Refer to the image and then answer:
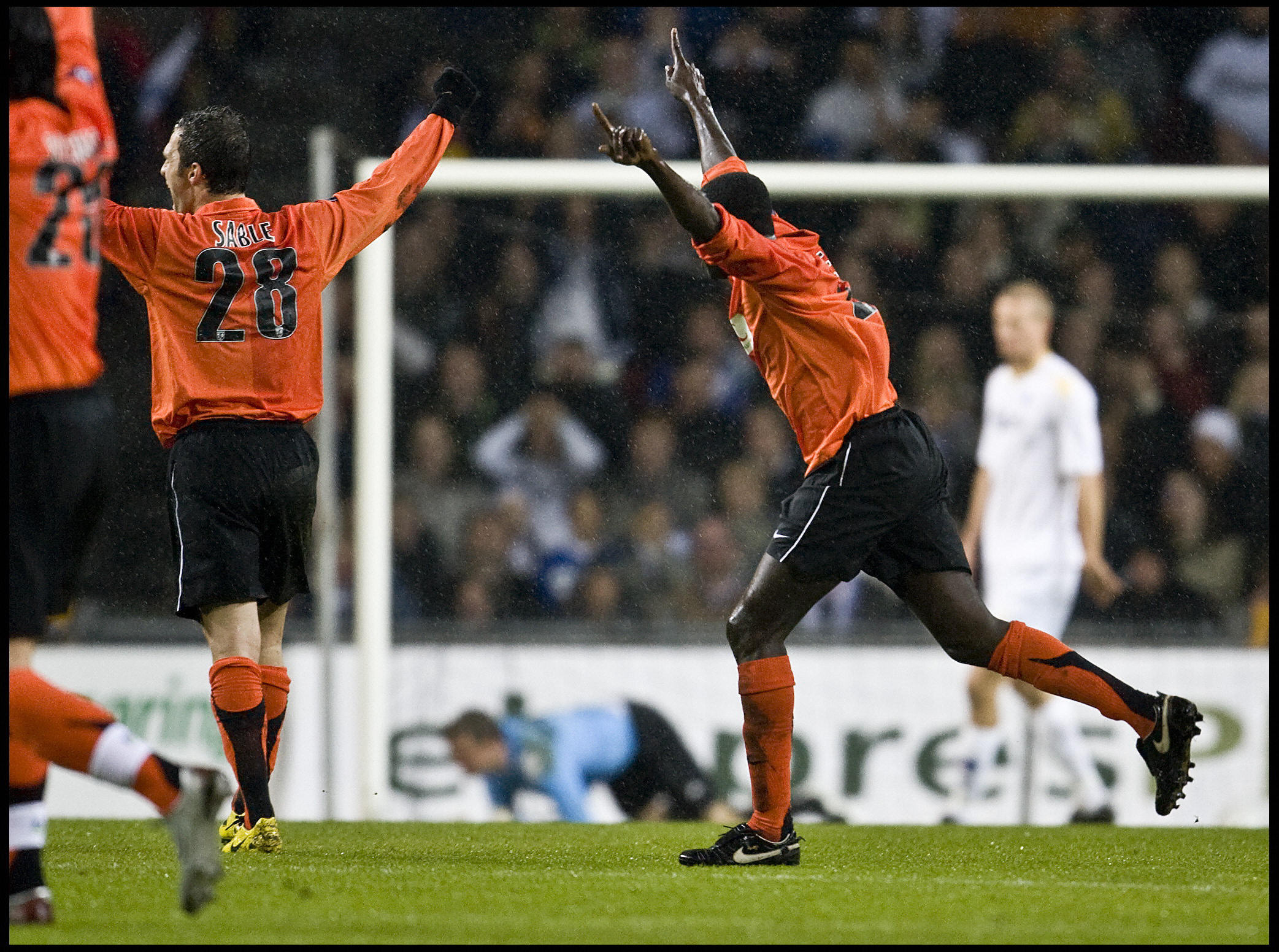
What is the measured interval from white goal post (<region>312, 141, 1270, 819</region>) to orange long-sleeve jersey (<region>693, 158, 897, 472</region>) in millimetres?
2586

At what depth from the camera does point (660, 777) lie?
7309 millimetres

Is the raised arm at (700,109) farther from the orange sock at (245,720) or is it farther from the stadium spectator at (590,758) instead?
the stadium spectator at (590,758)

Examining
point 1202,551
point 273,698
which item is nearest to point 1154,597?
point 1202,551

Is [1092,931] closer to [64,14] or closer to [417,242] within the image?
[64,14]

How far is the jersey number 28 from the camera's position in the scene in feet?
14.6

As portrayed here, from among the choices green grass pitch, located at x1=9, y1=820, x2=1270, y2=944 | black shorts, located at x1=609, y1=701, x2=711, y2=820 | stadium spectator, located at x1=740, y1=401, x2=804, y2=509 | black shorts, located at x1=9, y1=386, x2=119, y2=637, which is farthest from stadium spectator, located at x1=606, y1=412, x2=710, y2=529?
black shorts, located at x1=9, y1=386, x2=119, y2=637

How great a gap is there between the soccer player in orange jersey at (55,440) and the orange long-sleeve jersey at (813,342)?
5.32 ft

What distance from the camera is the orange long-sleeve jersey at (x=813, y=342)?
4.41 metres

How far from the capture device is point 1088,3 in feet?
33.1

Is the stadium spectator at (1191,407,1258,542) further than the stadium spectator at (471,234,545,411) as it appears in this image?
No

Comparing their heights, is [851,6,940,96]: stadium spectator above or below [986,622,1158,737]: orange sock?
above

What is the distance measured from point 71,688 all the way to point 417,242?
2871mm

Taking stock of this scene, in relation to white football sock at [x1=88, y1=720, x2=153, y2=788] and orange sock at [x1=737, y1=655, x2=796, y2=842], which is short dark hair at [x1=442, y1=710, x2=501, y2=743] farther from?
white football sock at [x1=88, y1=720, x2=153, y2=788]

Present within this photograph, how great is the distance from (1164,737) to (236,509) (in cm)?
248
